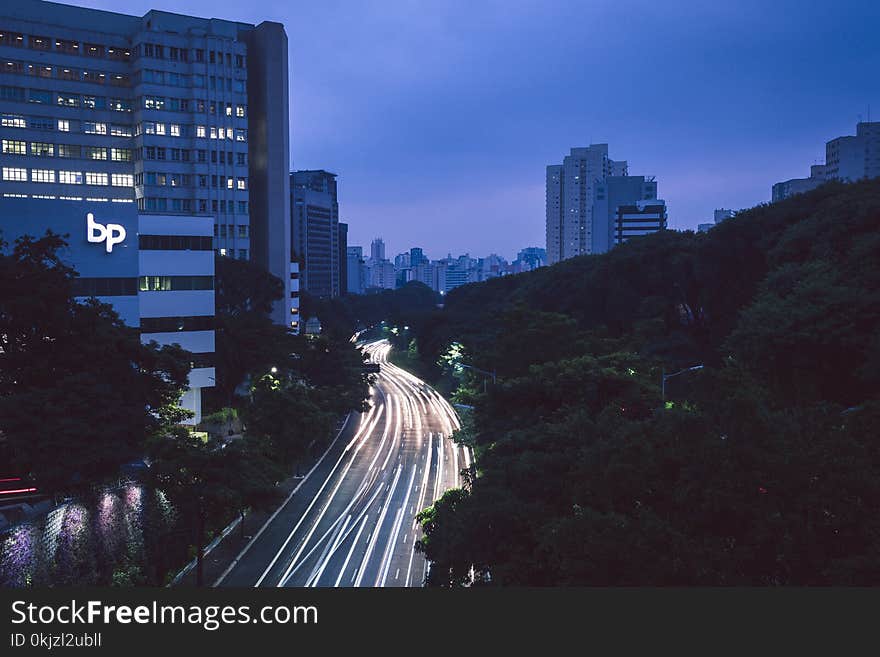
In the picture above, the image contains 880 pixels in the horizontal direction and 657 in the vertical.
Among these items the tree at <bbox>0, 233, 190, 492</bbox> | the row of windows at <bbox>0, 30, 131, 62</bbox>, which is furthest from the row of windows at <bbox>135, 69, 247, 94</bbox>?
the tree at <bbox>0, 233, 190, 492</bbox>

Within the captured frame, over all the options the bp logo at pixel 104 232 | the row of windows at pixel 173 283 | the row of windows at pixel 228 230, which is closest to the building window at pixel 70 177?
the row of windows at pixel 228 230

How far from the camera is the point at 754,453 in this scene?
43.3ft

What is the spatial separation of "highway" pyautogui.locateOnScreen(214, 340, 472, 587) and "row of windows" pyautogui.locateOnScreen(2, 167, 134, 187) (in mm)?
47075

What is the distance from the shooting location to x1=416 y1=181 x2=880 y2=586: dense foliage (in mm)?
12164

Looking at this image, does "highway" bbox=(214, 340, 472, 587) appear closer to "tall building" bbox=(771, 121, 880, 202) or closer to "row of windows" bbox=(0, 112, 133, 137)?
"row of windows" bbox=(0, 112, 133, 137)

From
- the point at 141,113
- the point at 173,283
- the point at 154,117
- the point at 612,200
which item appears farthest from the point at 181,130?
the point at 612,200

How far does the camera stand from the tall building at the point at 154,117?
274 feet

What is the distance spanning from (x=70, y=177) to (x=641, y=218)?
4946 inches

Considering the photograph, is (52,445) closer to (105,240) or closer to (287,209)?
(105,240)

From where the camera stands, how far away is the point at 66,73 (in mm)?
85375

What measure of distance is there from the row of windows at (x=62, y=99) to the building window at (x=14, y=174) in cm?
867

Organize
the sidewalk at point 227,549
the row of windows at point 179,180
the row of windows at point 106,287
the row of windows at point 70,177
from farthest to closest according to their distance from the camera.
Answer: the row of windows at point 179,180, the row of windows at point 70,177, the row of windows at point 106,287, the sidewalk at point 227,549

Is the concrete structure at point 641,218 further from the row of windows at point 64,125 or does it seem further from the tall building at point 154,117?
the row of windows at point 64,125

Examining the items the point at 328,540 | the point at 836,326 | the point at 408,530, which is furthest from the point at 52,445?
the point at 836,326
